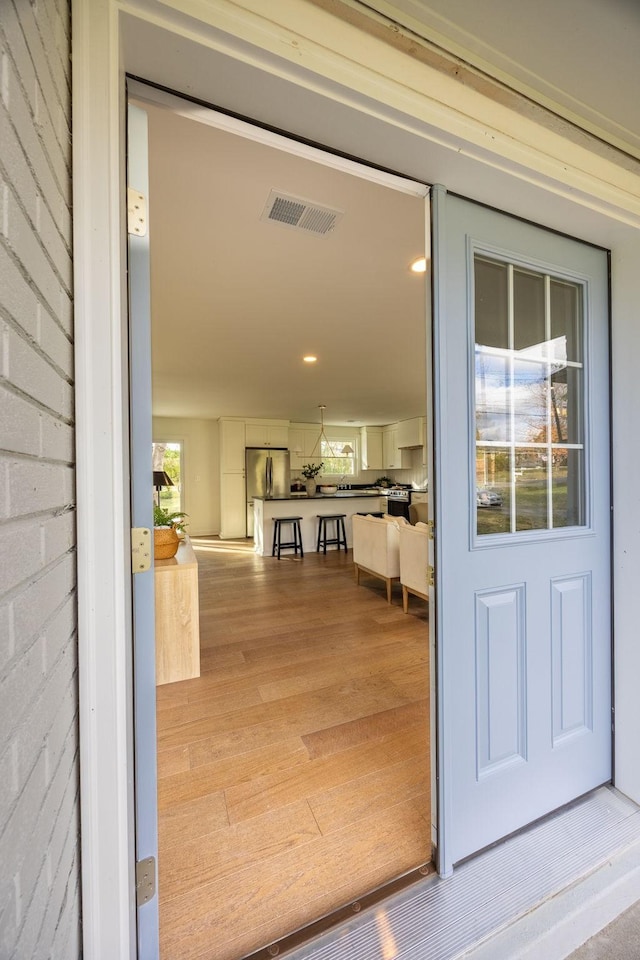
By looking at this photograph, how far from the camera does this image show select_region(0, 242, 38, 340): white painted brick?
1.42ft

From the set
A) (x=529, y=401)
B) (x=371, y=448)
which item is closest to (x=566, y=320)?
(x=529, y=401)

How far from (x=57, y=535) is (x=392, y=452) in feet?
29.0

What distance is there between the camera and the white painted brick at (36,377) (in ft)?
1.51

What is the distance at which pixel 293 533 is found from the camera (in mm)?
6242

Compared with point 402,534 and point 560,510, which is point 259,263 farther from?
point 402,534

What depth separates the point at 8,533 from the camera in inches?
17.2

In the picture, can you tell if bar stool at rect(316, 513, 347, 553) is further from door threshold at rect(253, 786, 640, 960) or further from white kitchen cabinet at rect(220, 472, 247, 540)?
door threshold at rect(253, 786, 640, 960)

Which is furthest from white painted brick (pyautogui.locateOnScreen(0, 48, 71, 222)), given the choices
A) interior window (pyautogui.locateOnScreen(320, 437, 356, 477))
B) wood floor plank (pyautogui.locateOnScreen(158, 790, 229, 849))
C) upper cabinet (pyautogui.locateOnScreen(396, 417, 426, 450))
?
interior window (pyautogui.locateOnScreen(320, 437, 356, 477))

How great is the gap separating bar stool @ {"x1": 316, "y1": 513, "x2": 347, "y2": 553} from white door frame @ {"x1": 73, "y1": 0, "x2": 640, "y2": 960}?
548 centimetres

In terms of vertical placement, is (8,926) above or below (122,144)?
below

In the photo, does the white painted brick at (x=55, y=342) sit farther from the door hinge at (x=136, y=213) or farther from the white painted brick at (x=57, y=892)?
the white painted brick at (x=57, y=892)

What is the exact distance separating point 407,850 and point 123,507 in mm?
1509

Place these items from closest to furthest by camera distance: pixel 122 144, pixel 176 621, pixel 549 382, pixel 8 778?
pixel 8 778 → pixel 122 144 → pixel 549 382 → pixel 176 621

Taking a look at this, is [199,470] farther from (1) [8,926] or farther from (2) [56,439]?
(1) [8,926]
